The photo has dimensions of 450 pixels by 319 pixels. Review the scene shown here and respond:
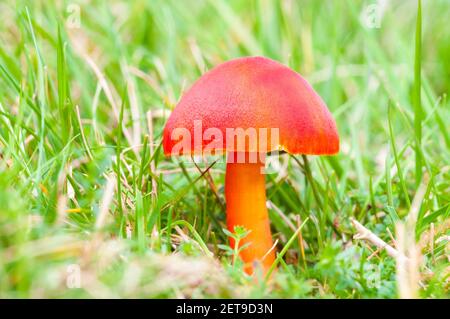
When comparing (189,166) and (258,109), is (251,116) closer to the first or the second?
(258,109)

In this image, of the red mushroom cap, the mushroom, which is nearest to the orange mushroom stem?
the mushroom

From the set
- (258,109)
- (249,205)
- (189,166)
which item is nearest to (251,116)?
(258,109)

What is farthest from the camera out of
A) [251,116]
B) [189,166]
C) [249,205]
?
[189,166]

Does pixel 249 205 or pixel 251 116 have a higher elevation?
pixel 251 116

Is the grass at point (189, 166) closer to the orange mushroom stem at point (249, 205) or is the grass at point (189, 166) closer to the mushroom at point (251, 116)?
the orange mushroom stem at point (249, 205)

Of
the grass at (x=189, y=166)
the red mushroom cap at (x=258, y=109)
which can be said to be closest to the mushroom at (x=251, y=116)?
the red mushroom cap at (x=258, y=109)

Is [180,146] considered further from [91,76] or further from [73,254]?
[91,76]

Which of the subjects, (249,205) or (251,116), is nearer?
(251,116)
